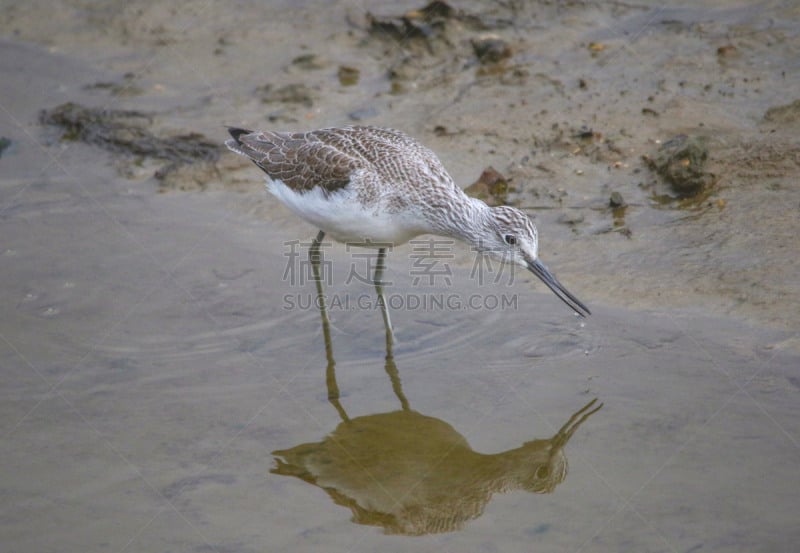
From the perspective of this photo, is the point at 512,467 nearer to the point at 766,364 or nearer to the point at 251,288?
the point at 766,364

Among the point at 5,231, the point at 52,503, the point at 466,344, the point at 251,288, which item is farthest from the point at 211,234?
the point at 52,503

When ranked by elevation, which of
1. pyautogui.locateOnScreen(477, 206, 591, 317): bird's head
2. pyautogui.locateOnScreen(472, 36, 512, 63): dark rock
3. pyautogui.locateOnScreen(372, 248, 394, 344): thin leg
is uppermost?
pyautogui.locateOnScreen(472, 36, 512, 63): dark rock

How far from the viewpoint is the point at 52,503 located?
556 cm

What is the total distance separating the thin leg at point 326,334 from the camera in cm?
651

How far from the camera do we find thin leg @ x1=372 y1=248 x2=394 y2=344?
7110 millimetres

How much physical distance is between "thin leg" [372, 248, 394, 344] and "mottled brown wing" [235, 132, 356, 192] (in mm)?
879

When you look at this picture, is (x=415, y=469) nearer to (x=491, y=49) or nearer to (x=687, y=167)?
(x=687, y=167)

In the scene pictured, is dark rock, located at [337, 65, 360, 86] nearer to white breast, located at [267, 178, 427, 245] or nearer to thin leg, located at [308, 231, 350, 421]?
thin leg, located at [308, 231, 350, 421]

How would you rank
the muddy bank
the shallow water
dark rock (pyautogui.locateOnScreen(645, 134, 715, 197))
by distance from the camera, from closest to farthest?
1. the shallow water
2. the muddy bank
3. dark rock (pyautogui.locateOnScreen(645, 134, 715, 197))

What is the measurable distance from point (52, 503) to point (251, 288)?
259 cm

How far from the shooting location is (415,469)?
584cm

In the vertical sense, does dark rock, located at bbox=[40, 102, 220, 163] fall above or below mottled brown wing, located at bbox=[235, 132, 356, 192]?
below

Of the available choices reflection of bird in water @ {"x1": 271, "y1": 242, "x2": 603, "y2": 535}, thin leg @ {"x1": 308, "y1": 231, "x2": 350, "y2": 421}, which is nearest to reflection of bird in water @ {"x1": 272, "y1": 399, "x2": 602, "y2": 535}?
reflection of bird in water @ {"x1": 271, "y1": 242, "x2": 603, "y2": 535}

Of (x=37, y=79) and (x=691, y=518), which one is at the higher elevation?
(x=37, y=79)
